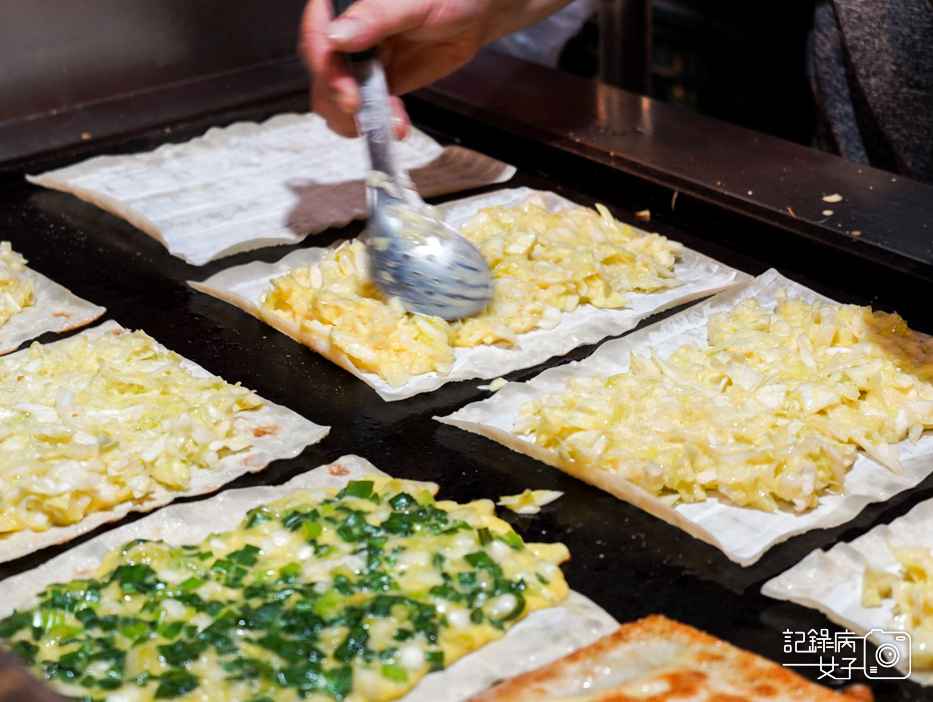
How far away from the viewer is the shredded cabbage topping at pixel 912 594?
5.75 feet

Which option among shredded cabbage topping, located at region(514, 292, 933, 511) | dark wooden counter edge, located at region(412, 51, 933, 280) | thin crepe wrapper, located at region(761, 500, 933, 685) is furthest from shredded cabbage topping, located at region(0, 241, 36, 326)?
thin crepe wrapper, located at region(761, 500, 933, 685)

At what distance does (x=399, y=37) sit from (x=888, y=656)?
7.92 feet

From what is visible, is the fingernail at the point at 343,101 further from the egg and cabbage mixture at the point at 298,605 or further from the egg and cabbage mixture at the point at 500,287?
the egg and cabbage mixture at the point at 298,605

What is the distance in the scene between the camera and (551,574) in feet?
6.31

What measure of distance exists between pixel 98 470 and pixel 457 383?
0.87m

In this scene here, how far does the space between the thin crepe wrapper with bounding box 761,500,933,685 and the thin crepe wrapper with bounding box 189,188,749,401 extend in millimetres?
939

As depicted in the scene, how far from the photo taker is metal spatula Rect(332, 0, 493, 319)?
2.72 meters

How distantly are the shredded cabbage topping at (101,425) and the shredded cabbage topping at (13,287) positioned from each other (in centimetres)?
27

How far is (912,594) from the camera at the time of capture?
6.03 feet

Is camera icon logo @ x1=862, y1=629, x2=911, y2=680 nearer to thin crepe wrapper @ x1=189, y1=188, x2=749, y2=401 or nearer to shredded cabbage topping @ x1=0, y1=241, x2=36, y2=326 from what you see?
thin crepe wrapper @ x1=189, y1=188, x2=749, y2=401

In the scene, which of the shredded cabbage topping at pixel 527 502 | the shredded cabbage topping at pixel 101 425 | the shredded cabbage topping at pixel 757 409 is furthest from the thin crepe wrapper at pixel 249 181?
the shredded cabbage topping at pixel 527 502

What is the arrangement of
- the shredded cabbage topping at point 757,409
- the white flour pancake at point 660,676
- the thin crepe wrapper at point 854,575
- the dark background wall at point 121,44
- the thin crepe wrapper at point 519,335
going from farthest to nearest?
the dark background wall at point 121,44
the thin crepe wrapper at point 519,335
the shredded cabbage topping at point 757,409
the thin crepe wrapper at point 854,575
the white flour pancake at point 660,676

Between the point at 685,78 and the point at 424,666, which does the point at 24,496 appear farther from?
the point at 685,78

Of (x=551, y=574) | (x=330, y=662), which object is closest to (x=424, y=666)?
(x=330, y=662)
